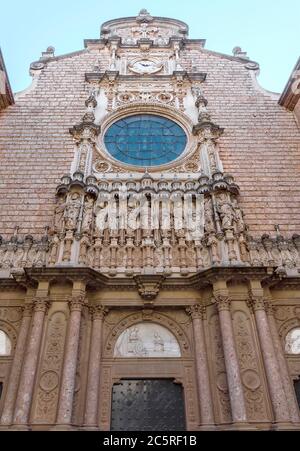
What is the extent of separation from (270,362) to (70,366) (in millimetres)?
3941

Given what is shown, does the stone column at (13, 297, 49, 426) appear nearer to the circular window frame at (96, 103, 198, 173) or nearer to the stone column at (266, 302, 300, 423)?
the stone column at (266, 302, 300, 423)

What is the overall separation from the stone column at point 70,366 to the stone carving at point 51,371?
172 mm

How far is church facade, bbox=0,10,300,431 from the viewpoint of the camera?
7.69 metres

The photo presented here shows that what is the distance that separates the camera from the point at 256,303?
8.45 metres

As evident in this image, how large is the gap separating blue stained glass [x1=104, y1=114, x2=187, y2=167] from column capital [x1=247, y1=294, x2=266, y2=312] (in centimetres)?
550

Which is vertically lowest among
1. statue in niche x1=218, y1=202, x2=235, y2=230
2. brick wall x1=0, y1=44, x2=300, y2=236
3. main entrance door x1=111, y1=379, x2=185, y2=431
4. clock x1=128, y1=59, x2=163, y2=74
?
main entrance door x1=111, y1=379, x2=185, y2=431

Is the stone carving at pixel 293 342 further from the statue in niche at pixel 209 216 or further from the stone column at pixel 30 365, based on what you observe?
the stone column at pixel 30 365

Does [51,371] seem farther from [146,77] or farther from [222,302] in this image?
[146,77]

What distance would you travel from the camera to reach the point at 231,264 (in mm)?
8758

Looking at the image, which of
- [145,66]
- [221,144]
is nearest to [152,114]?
[221,144]

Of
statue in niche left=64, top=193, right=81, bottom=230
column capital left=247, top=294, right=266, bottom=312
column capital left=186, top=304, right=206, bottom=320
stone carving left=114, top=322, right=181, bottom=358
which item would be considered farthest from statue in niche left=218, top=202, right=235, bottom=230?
statue in niche left=64, top=193, right=81, bottom=230

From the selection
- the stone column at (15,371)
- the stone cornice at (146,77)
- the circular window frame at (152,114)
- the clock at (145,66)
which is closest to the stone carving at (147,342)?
the stone column at (15,371)

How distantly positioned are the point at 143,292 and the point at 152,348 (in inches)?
49.0

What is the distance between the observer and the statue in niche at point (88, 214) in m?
9.73
